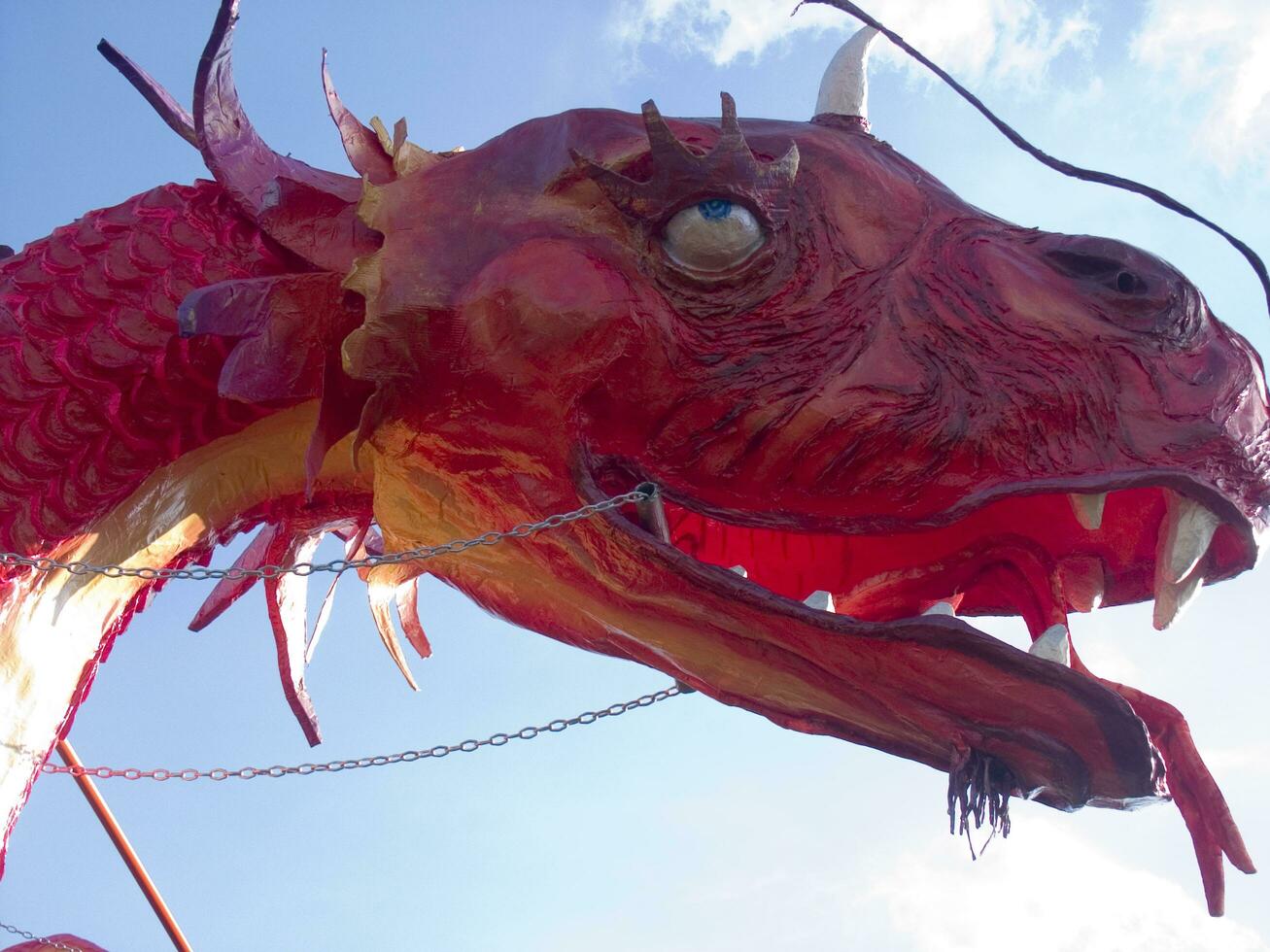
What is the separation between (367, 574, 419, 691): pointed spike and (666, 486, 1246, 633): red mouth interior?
2.12 ft

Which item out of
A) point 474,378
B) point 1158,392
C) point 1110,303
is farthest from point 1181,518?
point 474,378

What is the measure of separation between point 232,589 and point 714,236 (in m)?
1.59

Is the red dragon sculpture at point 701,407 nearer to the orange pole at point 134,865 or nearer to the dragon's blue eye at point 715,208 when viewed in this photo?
the dragon's blue eye at point 715,208

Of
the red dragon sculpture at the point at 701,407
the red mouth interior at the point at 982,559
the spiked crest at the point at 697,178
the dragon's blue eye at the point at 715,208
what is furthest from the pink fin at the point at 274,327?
the red mouth interior at the point at 982,559

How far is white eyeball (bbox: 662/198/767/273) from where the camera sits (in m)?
2.32

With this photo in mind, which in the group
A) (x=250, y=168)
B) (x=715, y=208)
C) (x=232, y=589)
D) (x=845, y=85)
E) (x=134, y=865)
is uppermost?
(x=845, y=85)

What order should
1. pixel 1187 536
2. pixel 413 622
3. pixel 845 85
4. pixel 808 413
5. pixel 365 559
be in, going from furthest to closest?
pixel 413 622, pixel 845 85, pixel 365 559, pixel 808 413, pixel 1187 536

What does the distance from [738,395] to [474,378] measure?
0.48 metres

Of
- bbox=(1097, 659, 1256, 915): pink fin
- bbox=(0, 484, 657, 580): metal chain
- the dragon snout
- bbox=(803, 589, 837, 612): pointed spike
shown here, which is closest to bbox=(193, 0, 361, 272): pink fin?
bbox=(0, 484, 657, 580): metal chain

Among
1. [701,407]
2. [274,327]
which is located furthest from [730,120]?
[274,327]

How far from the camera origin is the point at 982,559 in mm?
2646

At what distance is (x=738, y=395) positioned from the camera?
2.29m

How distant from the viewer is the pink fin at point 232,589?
3197mm

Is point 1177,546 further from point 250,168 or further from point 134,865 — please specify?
point 134,865
